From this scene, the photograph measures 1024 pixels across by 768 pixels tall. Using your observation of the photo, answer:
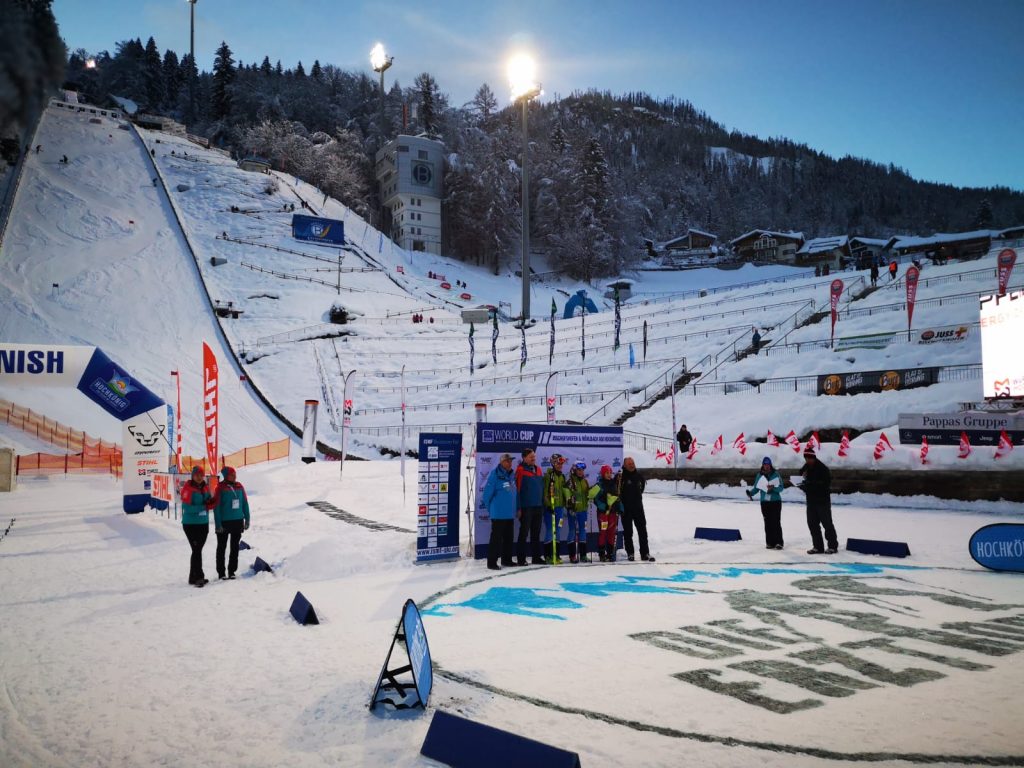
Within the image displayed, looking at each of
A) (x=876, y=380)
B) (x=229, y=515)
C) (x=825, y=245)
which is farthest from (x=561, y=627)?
(x=825, y=245)

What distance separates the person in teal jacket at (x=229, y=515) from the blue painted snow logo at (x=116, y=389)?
7958mm

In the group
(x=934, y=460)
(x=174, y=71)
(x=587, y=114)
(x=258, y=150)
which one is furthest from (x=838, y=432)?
(x=587, y=114)

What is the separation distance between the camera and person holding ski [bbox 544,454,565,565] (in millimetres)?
11312

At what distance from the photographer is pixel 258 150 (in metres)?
102

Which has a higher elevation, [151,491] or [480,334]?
[480,334]

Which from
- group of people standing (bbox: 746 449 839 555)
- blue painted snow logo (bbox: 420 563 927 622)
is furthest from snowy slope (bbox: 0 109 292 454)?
group of people standing (bbox: 746 449 839 555)

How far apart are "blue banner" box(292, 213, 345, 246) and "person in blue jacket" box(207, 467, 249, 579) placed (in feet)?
235

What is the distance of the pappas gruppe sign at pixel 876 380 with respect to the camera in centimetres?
2423

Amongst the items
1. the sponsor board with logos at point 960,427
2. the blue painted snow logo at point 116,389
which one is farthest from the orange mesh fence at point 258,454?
the sponsor board with logos at point 960,427

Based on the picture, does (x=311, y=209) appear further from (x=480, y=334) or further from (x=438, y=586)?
(x=438, y=586)

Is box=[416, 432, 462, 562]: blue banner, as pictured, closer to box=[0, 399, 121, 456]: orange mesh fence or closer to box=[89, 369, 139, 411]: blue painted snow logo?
box=[89, 369, 139, 411]: blue painted snow logo

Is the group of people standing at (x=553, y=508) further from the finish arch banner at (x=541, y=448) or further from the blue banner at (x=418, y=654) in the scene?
the blue banner at (x=418, y=654)

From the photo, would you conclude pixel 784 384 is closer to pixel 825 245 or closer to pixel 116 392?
pixel 116 392

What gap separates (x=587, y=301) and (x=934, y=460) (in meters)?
55.0
